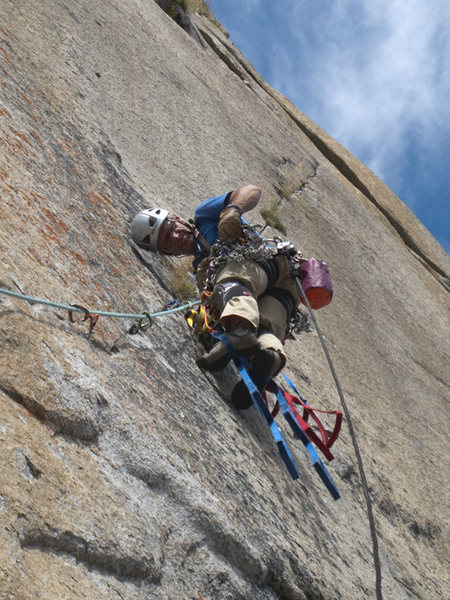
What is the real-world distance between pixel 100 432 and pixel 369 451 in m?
3.33

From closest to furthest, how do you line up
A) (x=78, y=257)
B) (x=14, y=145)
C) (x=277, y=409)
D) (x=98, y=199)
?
(x=78, y=257) < (x=14, y=145) < (x=277, y=409) < (x=98, y=199)

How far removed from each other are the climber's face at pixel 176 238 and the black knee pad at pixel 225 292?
732mm

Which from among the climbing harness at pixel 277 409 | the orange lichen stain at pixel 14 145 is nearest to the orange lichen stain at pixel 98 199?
the orange lichen stain at pixel 14 145

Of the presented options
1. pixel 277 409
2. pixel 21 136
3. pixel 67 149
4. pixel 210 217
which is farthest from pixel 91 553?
pixel 210 217

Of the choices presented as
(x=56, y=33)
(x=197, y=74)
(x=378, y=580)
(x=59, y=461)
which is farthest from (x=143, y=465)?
(x=197, y=74)

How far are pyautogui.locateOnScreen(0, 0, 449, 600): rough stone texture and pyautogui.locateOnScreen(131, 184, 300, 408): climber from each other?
185 millimetres

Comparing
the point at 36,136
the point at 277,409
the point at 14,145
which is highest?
the point at 36,136

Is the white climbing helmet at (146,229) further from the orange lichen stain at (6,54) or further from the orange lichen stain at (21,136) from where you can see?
the orange lichen stain at (6,54)

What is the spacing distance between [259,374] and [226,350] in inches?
10.4

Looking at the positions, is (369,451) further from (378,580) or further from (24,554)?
(24,554)

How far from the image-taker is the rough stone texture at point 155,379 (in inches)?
104

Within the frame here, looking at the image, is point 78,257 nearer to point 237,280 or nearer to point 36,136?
point 36,136

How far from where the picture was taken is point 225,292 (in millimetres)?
4738

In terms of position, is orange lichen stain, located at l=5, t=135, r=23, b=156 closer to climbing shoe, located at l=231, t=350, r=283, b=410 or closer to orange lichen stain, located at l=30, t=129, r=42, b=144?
orange lichen stain, located at l=30, t=129, r=42, b=144
